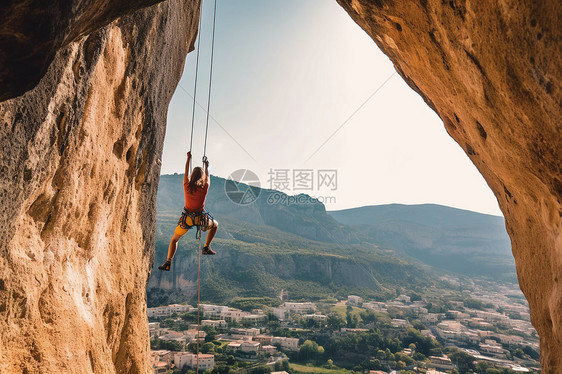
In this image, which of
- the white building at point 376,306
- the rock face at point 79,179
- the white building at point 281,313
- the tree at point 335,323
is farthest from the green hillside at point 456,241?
the rock face at point 79,179

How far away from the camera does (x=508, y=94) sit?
11.6 feet

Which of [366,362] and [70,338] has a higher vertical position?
[70,338]

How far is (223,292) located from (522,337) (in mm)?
38341

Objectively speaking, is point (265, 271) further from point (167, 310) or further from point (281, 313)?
point (167, 310)

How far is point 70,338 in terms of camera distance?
15.8ft

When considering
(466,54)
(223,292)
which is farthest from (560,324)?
(223,292)

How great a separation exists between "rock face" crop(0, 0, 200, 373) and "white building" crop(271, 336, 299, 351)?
28738mm

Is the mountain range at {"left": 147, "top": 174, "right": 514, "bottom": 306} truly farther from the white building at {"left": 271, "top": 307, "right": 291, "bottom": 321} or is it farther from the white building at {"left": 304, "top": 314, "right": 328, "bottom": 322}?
the white building at {"left": 304, "top": 314, "right": 328, "bottom": 322}

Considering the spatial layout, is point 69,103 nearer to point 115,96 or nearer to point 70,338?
point 115,96

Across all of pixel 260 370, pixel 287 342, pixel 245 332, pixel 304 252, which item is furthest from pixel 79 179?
pixel 304 252

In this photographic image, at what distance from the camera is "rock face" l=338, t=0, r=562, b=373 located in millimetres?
3031

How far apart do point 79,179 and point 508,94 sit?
5241 mm

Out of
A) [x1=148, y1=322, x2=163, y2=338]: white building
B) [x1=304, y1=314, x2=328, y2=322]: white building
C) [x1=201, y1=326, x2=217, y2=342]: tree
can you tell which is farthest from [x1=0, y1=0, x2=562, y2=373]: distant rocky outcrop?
[x1=304, y1=314, x2=328, y2=322]: white building

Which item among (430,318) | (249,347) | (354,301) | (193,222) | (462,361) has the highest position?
(193,222)
